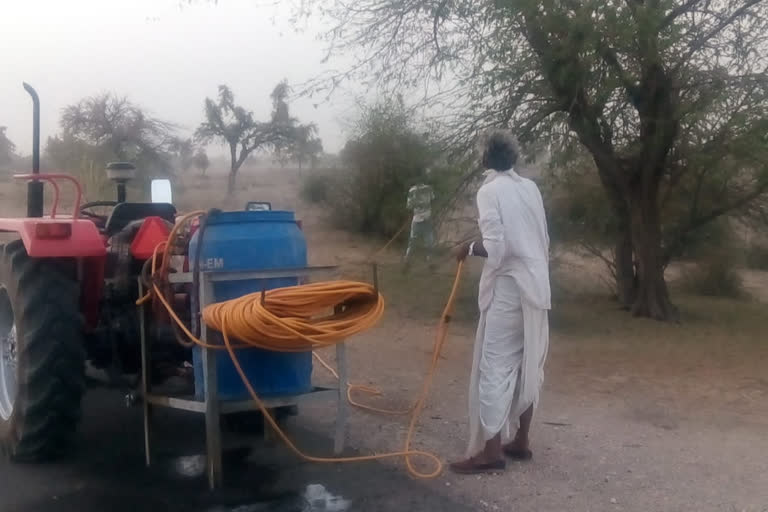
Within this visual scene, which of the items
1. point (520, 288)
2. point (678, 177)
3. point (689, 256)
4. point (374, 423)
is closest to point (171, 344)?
point (374, 423)

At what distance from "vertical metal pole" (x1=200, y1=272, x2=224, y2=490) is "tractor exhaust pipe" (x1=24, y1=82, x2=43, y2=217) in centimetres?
182

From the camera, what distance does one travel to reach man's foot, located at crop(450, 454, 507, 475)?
16.8 feet

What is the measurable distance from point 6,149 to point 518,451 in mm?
43138

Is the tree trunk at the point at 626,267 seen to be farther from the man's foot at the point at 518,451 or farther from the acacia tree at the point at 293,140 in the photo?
the acacia tree at the point at 293,140

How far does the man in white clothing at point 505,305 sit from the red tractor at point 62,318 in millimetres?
1864

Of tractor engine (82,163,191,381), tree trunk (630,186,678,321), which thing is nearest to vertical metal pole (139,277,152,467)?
tractor engine (82,163,191,381)

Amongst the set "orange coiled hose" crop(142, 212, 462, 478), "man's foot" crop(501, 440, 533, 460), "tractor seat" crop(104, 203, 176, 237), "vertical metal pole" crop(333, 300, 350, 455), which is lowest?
"man's foot" crop(501, 440, 533, 460)

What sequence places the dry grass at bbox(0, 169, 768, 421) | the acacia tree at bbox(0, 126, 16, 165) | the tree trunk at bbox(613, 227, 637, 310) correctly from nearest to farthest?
the dry grass at bbox(0, 169, 768, 421)
the tree trunk at bbox(613, 227, 637, 310)
the acacia tree at bbox(0, 126, 16, 165)

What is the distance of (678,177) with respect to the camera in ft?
35.0

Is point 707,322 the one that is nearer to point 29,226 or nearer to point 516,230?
point 516,230

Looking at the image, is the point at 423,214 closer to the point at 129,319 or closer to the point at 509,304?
the point at 129,319

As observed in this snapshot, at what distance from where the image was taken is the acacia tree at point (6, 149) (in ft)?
139

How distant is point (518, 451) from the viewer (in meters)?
5.38

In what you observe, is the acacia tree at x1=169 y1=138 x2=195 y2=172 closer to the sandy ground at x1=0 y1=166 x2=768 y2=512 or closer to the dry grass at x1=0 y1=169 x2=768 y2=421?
the dry grass at x1=0 y1=169 x2=768 y2=421
